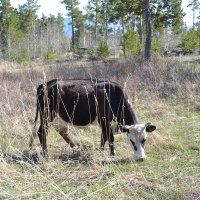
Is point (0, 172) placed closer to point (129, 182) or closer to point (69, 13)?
point (129, 182)

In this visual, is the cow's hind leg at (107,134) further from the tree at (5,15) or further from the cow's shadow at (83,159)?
the tree at (5,15)

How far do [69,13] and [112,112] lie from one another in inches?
2055

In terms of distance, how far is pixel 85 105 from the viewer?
6.05m

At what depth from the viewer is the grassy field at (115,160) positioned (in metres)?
3.80

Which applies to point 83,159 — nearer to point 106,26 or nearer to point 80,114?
point 80,114

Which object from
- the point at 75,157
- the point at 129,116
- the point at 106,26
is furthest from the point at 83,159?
the point at 106,26

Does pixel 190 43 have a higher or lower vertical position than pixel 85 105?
higher

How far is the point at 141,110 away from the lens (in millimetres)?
8906

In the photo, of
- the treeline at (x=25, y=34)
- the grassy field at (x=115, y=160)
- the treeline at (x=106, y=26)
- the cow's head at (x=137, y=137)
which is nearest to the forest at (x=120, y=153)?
the grassy field at (x=115, y=160)

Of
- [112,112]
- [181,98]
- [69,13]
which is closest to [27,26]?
[69,13]

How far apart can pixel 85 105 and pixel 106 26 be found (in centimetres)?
4741

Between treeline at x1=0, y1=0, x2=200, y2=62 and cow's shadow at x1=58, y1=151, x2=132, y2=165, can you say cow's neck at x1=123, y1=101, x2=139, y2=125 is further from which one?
treeline at x1=0, y1=0, x2=200, y2=62

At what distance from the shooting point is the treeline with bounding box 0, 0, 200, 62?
26.4 meters

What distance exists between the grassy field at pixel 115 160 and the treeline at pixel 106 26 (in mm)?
12048
